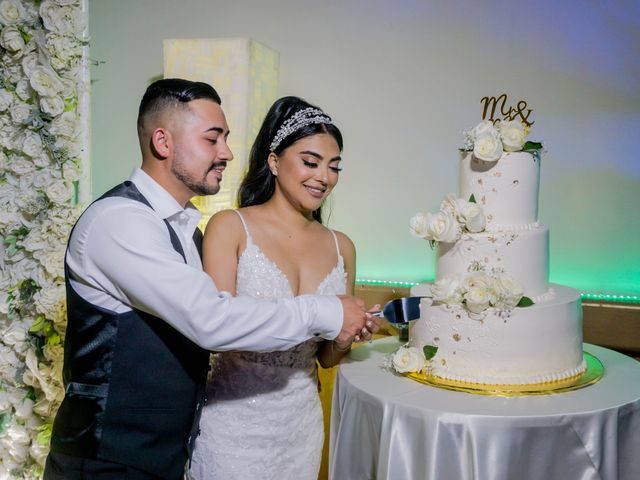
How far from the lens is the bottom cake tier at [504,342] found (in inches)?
90.4

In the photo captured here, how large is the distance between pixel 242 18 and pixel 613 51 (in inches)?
103

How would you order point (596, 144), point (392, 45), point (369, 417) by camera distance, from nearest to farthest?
1. point (369, 417)
2. point (596, 144)
3. point (392, 45)

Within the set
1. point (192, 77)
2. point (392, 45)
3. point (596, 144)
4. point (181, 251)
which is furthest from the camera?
point (392, 45)

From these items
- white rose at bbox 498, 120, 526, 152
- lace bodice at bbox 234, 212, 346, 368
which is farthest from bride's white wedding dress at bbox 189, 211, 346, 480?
white rose at bbox 498, 120, 526, 152

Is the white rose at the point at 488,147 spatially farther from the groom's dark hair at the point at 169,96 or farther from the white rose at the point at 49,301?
the white rose at the point at 49,301

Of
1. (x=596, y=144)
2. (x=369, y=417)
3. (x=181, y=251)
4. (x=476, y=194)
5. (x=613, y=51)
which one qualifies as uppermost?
(x=613, y=51)

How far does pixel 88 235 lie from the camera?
1912 mm

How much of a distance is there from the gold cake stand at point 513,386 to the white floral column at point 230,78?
6.13 ft

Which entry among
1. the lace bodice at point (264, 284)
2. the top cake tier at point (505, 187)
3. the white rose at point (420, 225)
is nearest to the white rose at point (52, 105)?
the lace bodice at point (264, 284)

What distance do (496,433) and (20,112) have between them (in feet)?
9.60

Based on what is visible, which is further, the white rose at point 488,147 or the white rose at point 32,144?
the white rose at point 32,144

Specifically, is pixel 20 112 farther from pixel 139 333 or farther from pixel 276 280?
pixel 139 333

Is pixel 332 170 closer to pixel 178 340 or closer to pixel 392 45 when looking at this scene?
pixel 178 340

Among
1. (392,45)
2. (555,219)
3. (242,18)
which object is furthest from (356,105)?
(555,219)
